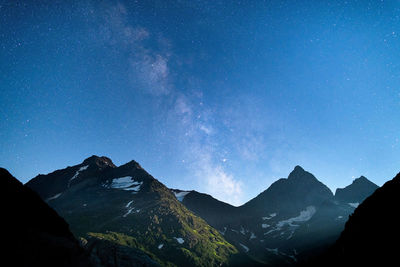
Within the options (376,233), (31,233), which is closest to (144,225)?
(376,233)

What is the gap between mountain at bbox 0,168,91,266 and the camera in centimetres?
1363

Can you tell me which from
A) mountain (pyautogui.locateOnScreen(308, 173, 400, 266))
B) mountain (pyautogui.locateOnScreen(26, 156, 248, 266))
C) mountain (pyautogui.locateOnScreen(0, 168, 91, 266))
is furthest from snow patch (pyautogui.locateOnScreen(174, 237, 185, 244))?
mountain (pyautogui.locateOnScreen(0, 168, 91, 266))

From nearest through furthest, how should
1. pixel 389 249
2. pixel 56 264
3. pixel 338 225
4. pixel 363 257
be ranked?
pixel 56 264 < pixel 389 249 < pixel 363 257 < pixel 338 225

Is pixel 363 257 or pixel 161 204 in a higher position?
pixel 161 204

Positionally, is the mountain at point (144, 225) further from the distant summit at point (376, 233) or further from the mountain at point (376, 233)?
the distant summit at point (376, 233)

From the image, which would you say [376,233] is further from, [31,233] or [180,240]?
[180,240]

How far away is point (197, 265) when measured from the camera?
113062 mm

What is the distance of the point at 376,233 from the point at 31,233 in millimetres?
40237

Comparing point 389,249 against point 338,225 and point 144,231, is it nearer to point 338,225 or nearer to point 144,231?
point 144,231

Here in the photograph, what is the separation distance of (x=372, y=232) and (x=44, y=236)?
40.5 meters

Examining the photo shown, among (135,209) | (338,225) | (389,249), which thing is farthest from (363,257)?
(338,225)

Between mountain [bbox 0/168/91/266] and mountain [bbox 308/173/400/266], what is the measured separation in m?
32.2

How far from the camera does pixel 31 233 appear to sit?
15.5m

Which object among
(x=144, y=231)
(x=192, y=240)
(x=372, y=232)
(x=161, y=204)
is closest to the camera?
(x=372, y=232)
